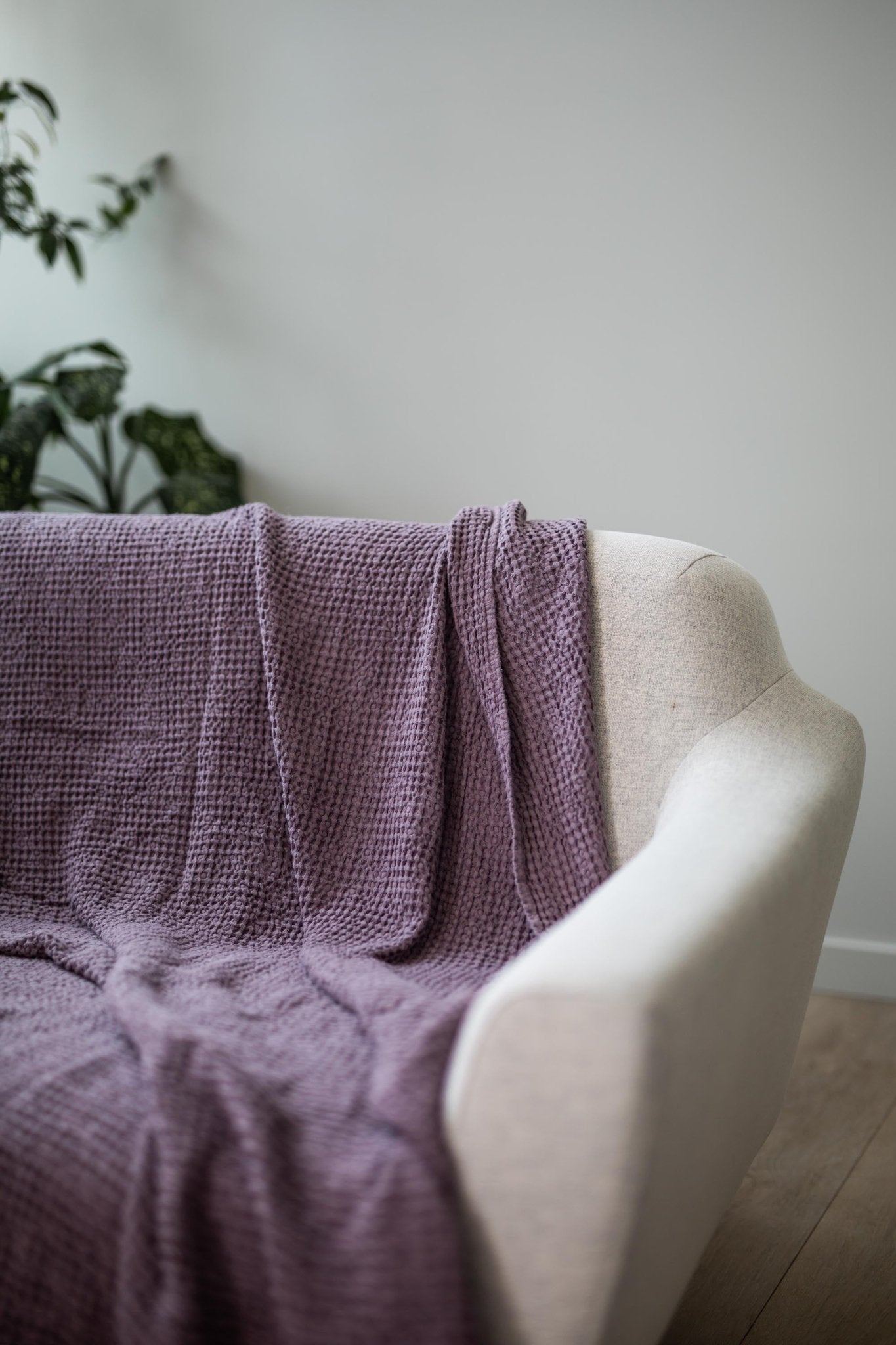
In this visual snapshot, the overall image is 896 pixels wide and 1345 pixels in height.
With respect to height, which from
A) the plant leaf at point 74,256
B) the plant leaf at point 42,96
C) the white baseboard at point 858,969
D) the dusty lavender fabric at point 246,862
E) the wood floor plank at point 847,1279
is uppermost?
the plant leaf at point 42,96

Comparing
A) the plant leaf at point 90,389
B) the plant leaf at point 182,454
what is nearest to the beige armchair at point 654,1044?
the plant leaf at point 182,454

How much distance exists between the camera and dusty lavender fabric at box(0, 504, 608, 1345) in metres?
0.75

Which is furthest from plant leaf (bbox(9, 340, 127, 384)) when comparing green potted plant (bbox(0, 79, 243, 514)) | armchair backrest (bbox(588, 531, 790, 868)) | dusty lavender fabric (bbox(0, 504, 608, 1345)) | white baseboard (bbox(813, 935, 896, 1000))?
white baseboard (bbox(813, 935, 896, 1000))

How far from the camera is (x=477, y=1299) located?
708 millimetres

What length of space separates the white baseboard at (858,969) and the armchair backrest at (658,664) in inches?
37.9

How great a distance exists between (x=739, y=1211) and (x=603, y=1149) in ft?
2.85

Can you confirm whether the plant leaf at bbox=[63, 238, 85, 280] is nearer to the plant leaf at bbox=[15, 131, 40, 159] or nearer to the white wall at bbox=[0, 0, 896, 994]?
the white wall at bbox=[0, 0, 896, 994]

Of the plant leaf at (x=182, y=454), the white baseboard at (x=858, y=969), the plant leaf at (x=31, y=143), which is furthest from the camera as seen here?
the plant leaf at (x=31, y=143)

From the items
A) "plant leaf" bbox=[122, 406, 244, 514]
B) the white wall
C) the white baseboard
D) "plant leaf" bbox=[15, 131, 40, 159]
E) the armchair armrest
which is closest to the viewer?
the armchair armrest

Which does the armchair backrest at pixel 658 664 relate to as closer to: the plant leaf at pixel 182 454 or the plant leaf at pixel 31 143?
the plant leaf at pixel 182 454

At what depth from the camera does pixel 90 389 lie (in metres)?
2.04

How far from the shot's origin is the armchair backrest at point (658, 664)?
1176 mm

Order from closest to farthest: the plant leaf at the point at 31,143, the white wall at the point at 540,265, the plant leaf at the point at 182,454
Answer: the white wall at the point at 540,265 → the plant leaf at the point at 182,454 → the plant leaf at the point at 31,143

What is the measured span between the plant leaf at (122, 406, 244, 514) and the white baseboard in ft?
4.59
